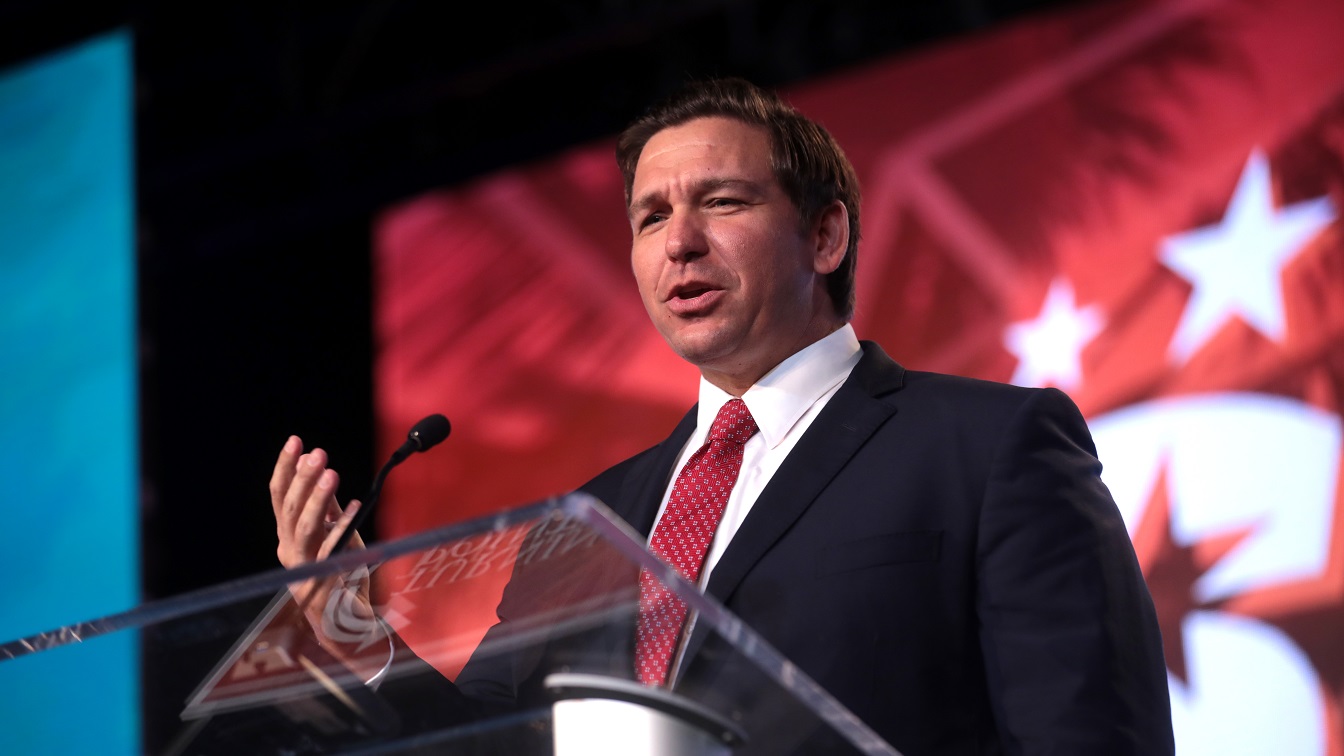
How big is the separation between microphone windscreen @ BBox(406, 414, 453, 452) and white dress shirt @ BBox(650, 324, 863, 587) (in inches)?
12.6

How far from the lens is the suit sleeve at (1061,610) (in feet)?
4.37

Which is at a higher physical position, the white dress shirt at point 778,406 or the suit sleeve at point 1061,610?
the white dress shirt at point 778,406

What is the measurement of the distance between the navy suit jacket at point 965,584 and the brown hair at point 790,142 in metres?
0.44

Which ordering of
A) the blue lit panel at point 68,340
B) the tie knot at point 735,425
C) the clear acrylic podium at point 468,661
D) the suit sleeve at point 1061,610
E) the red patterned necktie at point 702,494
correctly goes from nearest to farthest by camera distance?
the clear acrylic podium at point 468,661
the suit sleeve at point 1061,610
the red patterned necktie at point 702,494
the tie knot at point 735,425
the blue lit panel at point 68,340

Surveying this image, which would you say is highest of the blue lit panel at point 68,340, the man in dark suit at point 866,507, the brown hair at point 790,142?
the blue lit panel at point 68,340

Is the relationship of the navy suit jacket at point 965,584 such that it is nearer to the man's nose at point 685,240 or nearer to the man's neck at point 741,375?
the man's neck at point 741,375

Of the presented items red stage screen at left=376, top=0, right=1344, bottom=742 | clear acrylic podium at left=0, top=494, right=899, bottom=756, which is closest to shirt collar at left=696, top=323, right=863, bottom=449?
clear acrylic podium at left=0, top=494, right=899, bottom=756

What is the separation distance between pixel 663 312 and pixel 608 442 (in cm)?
209

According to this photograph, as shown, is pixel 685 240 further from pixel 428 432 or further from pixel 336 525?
pixel 336 525

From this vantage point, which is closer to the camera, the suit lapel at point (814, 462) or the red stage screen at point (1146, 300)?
the suit lapel at point (814, 462)

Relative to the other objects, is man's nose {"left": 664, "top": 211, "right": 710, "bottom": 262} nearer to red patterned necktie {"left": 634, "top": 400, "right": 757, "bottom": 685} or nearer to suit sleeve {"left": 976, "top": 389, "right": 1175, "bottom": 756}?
red patterned necktie {"left": 634, "top": 400, "right": 757, "bottom": 685}

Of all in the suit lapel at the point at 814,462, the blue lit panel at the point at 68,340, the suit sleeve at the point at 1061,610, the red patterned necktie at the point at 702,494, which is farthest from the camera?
the blue lit panel at the point at 68,340

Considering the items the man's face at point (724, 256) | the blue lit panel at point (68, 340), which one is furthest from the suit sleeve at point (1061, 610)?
the blue lit panel at point (68, 340)

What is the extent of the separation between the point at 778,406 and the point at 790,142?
43 centimetres
